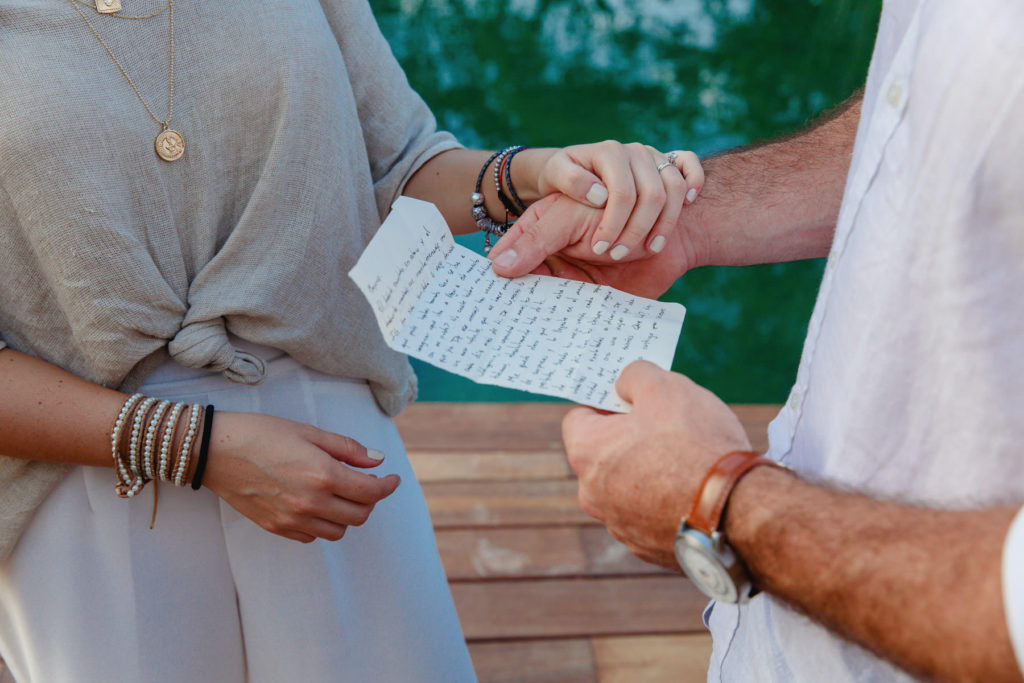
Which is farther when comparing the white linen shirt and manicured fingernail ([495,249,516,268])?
manicured fingernail ([495,249,516,268])

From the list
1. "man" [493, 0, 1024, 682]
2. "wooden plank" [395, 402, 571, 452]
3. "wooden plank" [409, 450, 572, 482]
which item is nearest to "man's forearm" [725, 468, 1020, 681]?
"man" [493, 0, 1024, 682]

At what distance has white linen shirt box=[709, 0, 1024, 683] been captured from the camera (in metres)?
0.53

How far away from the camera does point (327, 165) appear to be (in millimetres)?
930

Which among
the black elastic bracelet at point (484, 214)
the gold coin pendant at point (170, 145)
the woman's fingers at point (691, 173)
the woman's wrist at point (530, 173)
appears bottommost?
the black elastic bracelet at point (484, 214)

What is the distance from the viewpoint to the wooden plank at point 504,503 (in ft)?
6.61

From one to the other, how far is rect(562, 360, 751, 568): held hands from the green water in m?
1.98

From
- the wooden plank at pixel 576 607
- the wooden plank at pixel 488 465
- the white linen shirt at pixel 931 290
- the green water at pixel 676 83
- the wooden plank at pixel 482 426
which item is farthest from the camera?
the green water at pixel 676 83

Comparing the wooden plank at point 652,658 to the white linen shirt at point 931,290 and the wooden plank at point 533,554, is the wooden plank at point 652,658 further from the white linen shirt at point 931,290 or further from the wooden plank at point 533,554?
the white linen shirt at point 931,290

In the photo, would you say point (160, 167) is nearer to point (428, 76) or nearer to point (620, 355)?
point (620, 355)

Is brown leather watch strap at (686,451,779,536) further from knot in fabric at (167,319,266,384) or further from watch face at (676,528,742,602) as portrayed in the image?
knot in fabric at (167,319,266,384)

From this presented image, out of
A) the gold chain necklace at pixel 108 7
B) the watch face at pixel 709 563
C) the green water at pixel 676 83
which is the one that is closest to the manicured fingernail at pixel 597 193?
the watch face at pixel 709 563

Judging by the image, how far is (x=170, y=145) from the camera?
0.87m

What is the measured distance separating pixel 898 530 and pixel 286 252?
718 mm

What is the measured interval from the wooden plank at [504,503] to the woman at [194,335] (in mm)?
997
